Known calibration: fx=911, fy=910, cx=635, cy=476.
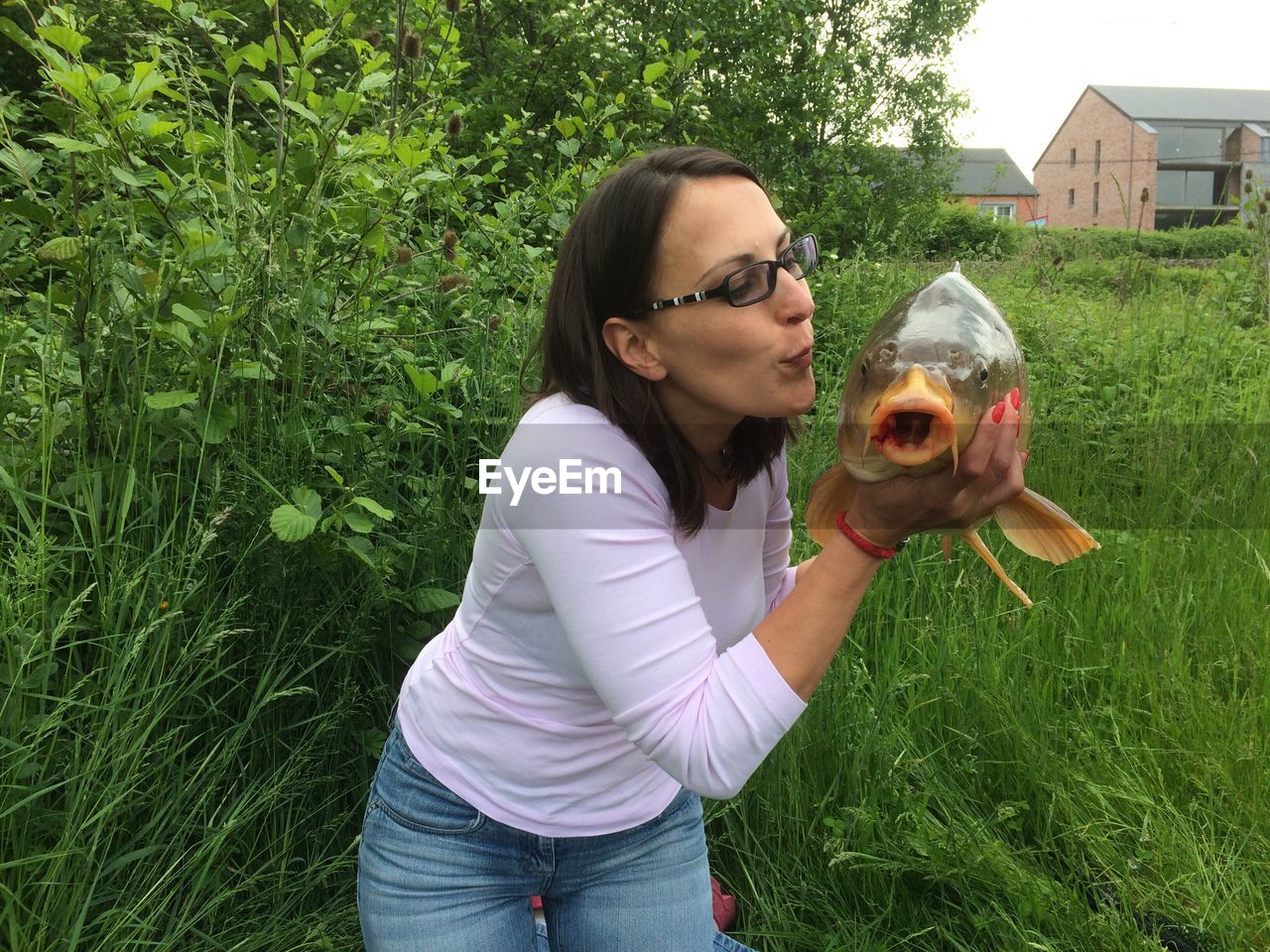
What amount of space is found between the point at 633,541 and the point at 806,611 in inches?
9.9

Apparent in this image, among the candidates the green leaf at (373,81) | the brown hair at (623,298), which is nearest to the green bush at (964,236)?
the green leaf at (373,81)

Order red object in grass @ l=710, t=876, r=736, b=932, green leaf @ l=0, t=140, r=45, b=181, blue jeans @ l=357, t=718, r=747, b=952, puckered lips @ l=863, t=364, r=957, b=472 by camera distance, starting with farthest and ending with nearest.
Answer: red object in grass @ l=710, t=876, r=736, b=932 < green leaf @ l=0, t=140, r=45, b=181 < blue jeans @ l=357, t=718, r=747, b=952 < puckered lips @ l=863, t=364, r=957, b=472

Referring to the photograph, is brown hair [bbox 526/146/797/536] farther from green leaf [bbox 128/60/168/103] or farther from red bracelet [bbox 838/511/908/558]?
green leaf [bbox 128/60/168/103]

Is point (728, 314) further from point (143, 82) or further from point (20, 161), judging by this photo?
point (20, 161)

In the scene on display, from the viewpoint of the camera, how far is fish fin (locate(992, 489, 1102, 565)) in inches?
50.1

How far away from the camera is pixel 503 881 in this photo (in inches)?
61.4

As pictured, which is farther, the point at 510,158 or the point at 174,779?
the point at 510,158

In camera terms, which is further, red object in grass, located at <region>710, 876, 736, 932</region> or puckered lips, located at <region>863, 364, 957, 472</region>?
red object in grass, located at <region>710, 876, 736, 932</region>

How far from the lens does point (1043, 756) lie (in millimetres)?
2098

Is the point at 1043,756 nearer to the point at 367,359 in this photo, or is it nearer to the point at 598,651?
Result: the point at 598,651

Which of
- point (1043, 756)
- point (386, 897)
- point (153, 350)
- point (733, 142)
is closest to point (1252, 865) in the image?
point (1043, 756)

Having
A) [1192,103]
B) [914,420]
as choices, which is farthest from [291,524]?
[1192,103]

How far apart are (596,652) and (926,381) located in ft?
1.82

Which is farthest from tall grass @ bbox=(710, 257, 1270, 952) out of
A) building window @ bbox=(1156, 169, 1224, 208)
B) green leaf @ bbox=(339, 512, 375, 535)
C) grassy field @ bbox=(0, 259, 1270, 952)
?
building window @ bbox=(1156, 169, 1224, 208)
